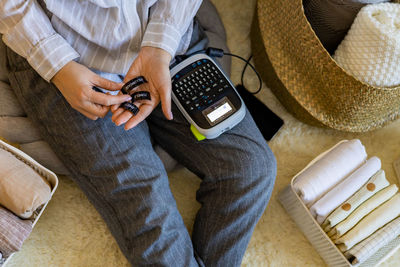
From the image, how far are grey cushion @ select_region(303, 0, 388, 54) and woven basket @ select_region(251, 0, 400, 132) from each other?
89 mm

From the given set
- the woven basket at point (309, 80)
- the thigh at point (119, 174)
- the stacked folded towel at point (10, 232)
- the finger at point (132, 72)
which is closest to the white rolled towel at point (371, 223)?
the woven basket at point (309, 80)

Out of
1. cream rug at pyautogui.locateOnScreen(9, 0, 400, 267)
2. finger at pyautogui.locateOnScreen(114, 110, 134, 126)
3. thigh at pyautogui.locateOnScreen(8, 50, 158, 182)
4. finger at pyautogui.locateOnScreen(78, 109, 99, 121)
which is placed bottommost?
cream rug at pyautogui.locateOnScreen(9, 0, 400, 267)

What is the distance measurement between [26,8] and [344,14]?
0.76 meters

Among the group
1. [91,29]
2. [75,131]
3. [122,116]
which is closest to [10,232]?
[75,131]

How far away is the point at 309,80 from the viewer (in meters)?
0.92

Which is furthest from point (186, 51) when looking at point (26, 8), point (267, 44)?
point (26, 8)

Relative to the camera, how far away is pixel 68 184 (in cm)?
97

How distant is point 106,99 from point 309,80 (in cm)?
55

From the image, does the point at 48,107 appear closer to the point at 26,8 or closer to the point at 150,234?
the point at 26,8

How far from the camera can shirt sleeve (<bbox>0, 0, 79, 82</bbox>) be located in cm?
66

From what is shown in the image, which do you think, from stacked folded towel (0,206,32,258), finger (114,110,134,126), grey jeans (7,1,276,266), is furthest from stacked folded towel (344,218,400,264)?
stacked folded towel (0,206,32,258)

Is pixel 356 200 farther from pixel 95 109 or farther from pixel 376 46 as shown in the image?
pixel 95 109

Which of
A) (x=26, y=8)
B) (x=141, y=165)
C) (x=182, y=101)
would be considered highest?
(x=26, y=8)

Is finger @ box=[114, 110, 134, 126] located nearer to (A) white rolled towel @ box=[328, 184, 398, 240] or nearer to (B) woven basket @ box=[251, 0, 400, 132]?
(B) woven basket @ box=[251, 0, 400, 132]
